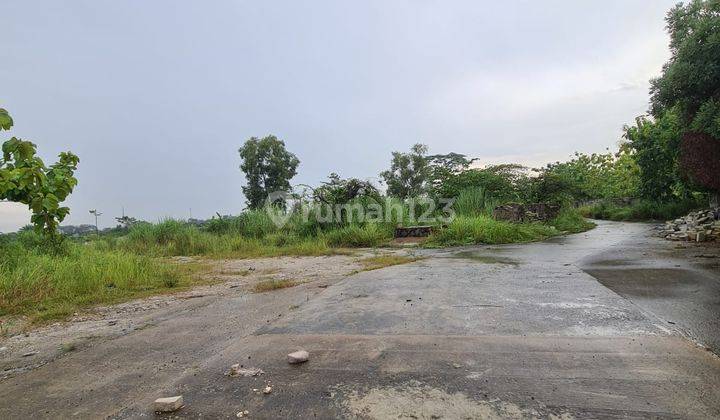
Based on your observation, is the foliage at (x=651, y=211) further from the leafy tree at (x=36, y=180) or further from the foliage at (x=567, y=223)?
the leafy tree at (x=36, y=180)

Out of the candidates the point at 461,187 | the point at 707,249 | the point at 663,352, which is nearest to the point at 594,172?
the point at 461,187

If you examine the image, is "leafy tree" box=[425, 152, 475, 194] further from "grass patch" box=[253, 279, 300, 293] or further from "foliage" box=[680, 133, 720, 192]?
"grass patch" box=[253, 279, 300, 293]

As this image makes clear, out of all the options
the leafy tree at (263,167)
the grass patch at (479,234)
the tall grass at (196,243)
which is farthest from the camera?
the leafy tree at (263,167)

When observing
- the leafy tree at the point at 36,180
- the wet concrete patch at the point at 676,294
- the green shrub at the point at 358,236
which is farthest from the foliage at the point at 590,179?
the leafy tree at the point at 36,180

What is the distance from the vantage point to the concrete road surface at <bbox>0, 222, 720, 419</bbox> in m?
1.82

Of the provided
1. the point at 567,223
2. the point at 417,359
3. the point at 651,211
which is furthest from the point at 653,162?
the point at 417,359

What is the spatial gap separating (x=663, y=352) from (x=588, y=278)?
266 centimetres

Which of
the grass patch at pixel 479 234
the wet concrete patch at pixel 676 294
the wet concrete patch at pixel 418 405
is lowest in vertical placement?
the wet concrete patch at pixel 676 294

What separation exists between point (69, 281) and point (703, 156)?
50.0 ft

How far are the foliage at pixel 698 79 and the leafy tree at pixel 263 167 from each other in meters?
20.7

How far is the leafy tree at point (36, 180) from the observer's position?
189cm

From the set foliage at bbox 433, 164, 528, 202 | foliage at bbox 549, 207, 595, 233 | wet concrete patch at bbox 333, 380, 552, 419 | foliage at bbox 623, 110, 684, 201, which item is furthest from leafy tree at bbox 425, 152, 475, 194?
wet concrete patch at bbox 333, 380, 552, 419

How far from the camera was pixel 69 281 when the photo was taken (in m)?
5.07

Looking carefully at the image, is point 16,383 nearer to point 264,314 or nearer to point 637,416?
point 264,314
